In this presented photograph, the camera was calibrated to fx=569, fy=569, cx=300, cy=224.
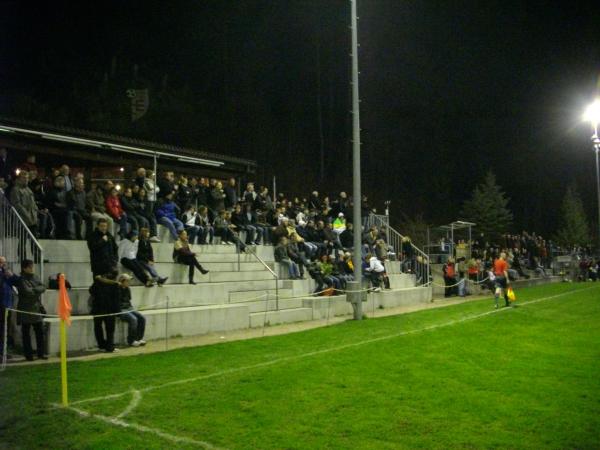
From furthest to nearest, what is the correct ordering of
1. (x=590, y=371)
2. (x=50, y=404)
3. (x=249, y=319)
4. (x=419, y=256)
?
(x=419, y=256)
(x=249, y=319)
(x=590, y=371)
(x=50, y=404)

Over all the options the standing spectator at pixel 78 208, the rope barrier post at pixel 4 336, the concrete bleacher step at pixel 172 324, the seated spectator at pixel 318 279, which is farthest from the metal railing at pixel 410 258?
the rope barrier post at pixel 4 336

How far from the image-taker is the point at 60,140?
1845cm

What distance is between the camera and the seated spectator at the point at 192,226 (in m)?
18.4

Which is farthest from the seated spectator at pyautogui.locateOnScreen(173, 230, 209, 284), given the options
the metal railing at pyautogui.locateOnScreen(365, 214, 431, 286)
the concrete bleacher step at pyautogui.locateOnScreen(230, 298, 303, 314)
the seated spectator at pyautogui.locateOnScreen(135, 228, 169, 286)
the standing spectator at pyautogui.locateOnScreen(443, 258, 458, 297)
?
the standing spectator at pyautogui.locateOnScreen(443, 258, 458, 297)

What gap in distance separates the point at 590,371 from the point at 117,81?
3951 centimetres

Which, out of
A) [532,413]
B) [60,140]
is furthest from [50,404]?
[60,140]

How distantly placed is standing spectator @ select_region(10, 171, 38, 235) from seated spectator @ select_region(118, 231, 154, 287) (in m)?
2.13

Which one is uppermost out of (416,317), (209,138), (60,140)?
(209,138)

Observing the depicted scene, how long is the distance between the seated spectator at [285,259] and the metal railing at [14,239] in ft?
28.3

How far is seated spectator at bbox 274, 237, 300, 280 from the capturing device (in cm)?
1989

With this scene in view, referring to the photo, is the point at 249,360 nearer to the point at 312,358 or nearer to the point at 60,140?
the point at 312,358

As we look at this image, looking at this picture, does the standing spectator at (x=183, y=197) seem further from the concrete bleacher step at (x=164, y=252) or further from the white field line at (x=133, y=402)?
the white field line at (x=133, y=402)

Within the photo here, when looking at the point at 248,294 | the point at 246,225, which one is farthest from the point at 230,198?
the point at 248,294

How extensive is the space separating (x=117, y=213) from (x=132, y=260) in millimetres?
2062
